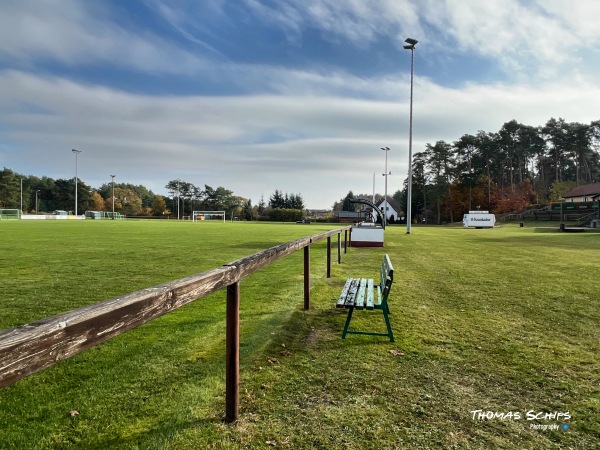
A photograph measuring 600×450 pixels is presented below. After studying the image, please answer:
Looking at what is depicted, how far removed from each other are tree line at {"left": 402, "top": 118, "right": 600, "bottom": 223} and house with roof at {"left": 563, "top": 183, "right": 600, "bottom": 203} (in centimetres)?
340

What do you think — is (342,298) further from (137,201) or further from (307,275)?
(137,201)

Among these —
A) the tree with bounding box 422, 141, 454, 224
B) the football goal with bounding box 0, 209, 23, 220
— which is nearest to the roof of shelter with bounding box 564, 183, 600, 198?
the tree with bounding box 422, 141, 454, 224

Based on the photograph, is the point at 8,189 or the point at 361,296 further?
the point at 8,189

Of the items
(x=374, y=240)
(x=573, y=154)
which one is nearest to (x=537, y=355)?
(x=374, y=240)

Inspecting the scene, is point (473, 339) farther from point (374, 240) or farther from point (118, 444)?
point (374, 240)

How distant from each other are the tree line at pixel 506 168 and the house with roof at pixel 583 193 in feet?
11.2

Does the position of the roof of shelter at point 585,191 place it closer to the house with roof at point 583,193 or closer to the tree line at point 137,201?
the house with roof at point 583,193

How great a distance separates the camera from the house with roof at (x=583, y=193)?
61722 mm

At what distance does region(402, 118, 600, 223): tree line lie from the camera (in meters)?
72.8

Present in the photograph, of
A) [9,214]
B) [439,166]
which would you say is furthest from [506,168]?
[9,214]

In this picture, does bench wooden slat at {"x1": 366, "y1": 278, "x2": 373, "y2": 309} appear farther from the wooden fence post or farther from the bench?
the wooden fence post

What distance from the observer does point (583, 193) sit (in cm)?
6406

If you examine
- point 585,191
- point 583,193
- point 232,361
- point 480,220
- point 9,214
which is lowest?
point 232,361

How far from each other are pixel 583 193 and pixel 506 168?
19469 mm
